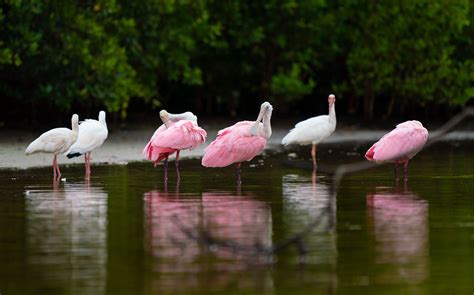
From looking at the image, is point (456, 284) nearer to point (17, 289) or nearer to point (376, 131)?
point (17, 289)

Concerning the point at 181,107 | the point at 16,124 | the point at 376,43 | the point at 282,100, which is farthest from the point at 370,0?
the point at 16,124

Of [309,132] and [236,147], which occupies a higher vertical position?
[309,132]

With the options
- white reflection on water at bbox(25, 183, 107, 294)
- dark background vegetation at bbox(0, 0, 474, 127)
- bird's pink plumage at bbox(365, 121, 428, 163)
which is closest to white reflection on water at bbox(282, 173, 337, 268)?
bird's pink plumage at bbox(365, 121, 428, 163)

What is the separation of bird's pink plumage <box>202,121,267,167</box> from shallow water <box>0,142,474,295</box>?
352 mm

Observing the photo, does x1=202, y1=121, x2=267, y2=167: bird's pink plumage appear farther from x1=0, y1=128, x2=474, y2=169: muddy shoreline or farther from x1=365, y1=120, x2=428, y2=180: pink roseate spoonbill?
x1=0, y1=128, x2=474, y2=169: muddy shoreline

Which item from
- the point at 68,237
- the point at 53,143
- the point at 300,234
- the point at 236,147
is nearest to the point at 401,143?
the point at 236,147

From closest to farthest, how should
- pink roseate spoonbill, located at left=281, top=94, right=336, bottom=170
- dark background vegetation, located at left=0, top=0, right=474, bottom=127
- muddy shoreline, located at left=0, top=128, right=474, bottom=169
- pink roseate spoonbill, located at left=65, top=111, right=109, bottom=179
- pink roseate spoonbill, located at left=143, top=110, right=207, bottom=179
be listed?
pink roseate spoonbill, located at left=143, top=110, right=207, bottom=179
pink roseate spoonbill, located at left=65, top=111, right=109, bottom=179
pink roseate spoonbill, located at left=281, top=94, right=336, bottom=170
muddy shoreline, located at left=0, top=128, right=474, bottom=169
dark background vegetation, located at left=0, top=0, right=474, bottom=127

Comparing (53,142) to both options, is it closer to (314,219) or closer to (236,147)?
(236,147)

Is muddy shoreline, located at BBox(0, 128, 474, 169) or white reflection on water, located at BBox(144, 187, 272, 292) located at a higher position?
muddy shoreline, located at BBox(0, 128, 474, 169)

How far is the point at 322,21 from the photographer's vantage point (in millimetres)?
40938

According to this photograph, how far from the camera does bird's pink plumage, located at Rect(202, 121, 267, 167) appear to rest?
61.9 feet

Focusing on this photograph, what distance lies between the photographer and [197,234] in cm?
1209

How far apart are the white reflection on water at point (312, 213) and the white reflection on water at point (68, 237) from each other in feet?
5.83

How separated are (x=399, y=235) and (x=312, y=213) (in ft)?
7.27
